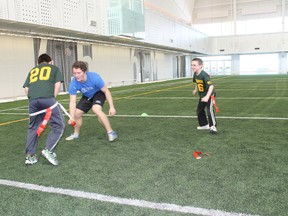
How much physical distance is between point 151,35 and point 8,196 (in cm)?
2568

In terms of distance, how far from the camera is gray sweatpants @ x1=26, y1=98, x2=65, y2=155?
4.30 meters

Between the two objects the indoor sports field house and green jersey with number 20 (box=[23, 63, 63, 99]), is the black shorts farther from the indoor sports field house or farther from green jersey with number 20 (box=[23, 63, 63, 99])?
green jersey with number 20 (box=[23, 63, 63, 99])

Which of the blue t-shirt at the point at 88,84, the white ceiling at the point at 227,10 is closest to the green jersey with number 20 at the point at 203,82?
the blue t-shirt at the point at 88,84

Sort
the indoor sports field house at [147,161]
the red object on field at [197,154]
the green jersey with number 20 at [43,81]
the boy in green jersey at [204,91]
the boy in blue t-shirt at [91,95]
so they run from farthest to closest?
the boy in green jersey at [204,91], the boy in blue t-shirt at [91,95], the red object on field at [197,154], the green jersey with number 20 at [43,81], the indoor sports field house at [147,161]

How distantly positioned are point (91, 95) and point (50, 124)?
1.45 meters

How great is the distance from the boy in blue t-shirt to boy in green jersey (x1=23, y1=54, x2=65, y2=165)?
2.26 feet

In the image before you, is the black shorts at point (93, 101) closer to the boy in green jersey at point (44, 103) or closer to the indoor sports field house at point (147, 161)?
the indoor sports field house at point (147, 161)

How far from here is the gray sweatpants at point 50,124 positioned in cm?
430

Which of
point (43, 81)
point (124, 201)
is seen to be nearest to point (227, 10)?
point (43, 81)

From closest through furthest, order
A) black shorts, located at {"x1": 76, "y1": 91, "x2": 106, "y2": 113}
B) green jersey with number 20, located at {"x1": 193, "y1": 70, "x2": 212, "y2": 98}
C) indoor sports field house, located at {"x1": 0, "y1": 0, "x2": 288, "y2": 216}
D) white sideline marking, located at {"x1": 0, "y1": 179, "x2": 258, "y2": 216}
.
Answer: white sideline marking, located at {"x1": 0, "y1": 179, "x2": 258, "y2": 216} < indoor sports field house, located at {"x1": 0, "y1": 0, "x2": 288, "y2": 216} < black shorts, located at {"x1": 76, "y1": 91, "x2": 106, "y2": 113} < green jersey with number 20, located at {"x1": 193, "y1": 70, "x2": 212, "y2": 98}

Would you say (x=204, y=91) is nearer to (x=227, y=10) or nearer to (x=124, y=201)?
(x=124, y=201)

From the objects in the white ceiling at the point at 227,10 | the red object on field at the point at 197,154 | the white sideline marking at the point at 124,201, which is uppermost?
the white ceiling at the point at 227,10

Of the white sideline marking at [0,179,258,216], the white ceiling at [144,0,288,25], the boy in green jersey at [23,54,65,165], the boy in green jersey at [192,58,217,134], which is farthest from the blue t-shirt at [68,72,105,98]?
the white ceiling at [144,0,288,25]

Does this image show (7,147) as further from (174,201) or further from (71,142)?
(174,201)
